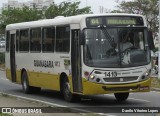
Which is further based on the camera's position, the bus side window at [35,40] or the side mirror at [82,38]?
the bus side window at [35,40]

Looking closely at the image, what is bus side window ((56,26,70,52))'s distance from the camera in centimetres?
1688

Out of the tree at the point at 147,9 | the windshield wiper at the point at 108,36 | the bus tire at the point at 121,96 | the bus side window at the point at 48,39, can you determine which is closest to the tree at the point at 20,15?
the tree at the point at 147,9

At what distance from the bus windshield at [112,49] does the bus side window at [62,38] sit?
4.71 feet

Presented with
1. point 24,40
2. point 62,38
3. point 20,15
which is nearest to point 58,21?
point 62,38

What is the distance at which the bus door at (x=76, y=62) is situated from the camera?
15.8 metres

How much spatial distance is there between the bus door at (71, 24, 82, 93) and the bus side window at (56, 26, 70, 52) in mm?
442

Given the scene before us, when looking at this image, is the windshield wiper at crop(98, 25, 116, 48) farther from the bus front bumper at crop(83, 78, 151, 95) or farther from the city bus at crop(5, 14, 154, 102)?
the bus front bumper at crop(83, 78, 151, 95)

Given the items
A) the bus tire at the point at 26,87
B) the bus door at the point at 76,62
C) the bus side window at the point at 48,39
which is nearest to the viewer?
the bus door at the point at 76,62

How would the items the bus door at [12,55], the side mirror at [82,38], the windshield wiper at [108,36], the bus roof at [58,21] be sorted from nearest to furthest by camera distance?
the side mirror at [82,38]
the windshield wiper at [108,36]
the bus roof at [58,21]
the bus door at [12,55]

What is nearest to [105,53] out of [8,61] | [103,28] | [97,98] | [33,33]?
[103,28]

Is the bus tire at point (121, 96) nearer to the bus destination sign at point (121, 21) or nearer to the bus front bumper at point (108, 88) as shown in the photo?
the bus front bumper at point (108, 88)

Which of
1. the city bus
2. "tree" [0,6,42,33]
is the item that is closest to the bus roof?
the city bus

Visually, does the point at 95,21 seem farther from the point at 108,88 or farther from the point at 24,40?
the point at 24,40

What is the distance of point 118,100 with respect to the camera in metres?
17.4
